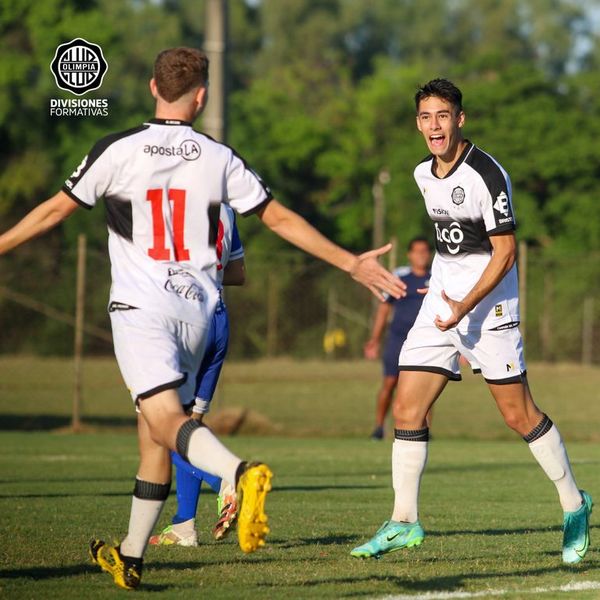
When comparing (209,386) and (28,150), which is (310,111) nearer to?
(28,150)

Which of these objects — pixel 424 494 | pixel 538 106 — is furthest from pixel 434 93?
pixel 538 106

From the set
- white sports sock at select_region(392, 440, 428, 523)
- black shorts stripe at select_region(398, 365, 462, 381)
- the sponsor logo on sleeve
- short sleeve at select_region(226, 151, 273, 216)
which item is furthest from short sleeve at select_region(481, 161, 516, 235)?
short sleeve at select_region(226, 151, 273, 216)

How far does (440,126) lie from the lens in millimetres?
7141

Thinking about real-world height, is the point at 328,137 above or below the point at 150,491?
above

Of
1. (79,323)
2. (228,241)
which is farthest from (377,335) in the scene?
(228,241)

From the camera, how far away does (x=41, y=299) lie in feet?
99.1

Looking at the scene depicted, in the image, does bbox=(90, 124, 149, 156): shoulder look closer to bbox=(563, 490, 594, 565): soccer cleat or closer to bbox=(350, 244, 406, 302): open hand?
bbox=(350, 244, 406, 302): open hand

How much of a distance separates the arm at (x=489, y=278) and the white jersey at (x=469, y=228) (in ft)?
0.23

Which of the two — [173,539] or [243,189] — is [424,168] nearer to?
[243,189]

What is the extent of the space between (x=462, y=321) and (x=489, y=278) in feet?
1.35

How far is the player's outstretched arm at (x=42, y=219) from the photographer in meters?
5.80

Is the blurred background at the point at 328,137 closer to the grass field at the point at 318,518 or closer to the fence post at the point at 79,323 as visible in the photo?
the fence post at the point at 79,323

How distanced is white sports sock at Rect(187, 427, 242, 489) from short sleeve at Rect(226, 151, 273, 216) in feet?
3.29

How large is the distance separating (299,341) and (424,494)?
20058mm
